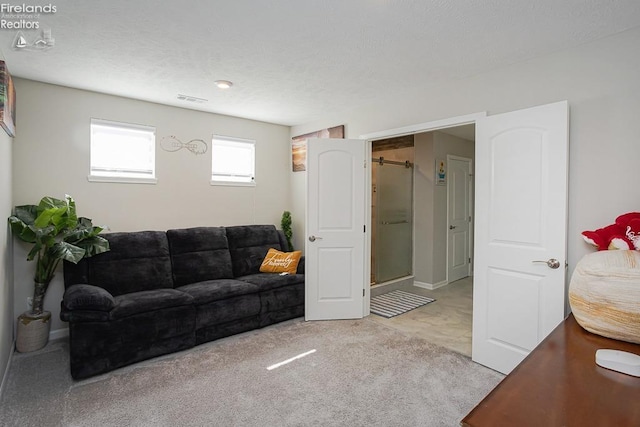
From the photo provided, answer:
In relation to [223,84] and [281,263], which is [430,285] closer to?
[281,263]

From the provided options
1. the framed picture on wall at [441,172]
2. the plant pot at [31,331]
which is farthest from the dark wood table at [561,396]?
the framed picture on wall at [441,172]

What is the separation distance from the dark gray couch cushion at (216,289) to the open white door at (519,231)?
7.18ft

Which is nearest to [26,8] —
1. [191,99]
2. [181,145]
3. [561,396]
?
[191,99]

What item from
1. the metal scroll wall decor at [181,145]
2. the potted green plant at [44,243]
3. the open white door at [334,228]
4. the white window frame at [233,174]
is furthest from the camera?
the white window frame at [233,174]

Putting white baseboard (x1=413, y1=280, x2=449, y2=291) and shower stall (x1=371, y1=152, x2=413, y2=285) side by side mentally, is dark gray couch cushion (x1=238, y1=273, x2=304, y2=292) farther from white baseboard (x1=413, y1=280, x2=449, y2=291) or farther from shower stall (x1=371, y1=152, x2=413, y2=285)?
white baseboard (x1=413, y1=280, x2=449, y2=291)

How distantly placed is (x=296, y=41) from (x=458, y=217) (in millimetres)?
4434

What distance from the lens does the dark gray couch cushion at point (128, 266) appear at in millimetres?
3168

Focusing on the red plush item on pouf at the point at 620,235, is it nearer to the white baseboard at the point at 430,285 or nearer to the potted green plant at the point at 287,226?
the white baseboard at the point at 430,285

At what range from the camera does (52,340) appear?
3.25 meters

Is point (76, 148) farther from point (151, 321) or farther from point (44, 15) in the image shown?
point (151, 321)

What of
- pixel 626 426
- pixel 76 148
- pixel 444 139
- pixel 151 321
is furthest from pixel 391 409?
pixel 444 139

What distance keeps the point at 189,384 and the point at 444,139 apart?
4.90m

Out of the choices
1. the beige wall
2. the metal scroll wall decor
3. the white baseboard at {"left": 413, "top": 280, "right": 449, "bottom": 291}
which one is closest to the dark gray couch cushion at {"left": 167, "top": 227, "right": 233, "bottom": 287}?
the metal scroll wall decor

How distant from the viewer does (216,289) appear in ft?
11.0
